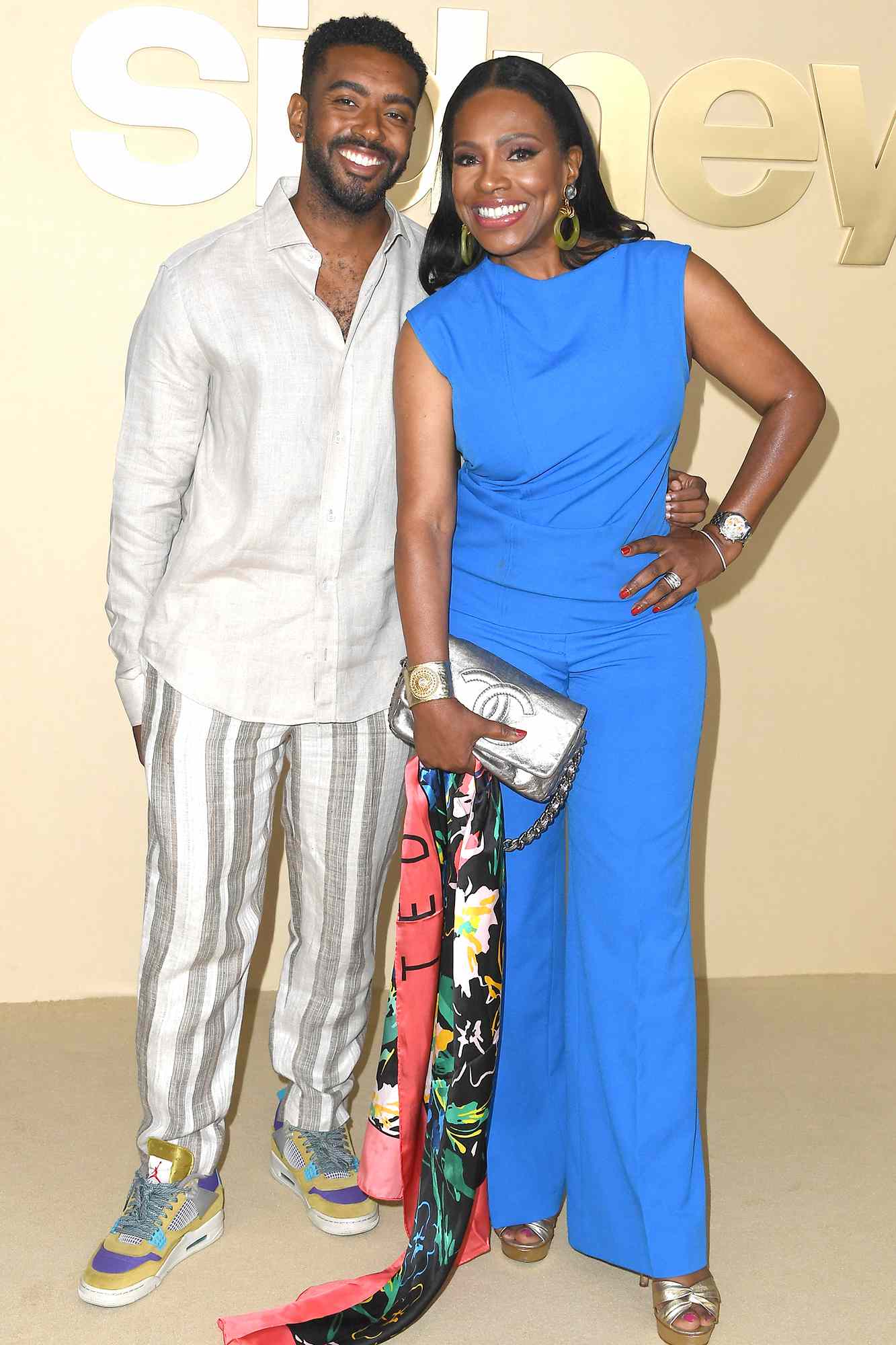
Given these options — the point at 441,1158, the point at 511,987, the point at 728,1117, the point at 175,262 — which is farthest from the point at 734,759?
the point at 175,262

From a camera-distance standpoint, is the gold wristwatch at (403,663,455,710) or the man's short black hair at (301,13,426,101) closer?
the gold wristwatch at (403,663,455,710)

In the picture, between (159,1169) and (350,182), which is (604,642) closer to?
(350,182)

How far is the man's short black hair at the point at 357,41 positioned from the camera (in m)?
2.09

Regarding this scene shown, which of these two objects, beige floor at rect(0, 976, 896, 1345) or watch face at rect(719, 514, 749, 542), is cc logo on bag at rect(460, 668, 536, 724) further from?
beige floor at rect(0, 976, 896, 1345)

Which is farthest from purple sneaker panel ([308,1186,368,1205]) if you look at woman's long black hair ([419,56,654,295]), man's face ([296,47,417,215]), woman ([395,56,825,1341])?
man's face ([296,47,417,215])

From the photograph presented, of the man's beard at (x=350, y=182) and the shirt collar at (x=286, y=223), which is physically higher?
the man's beard at (x=350, y=182)

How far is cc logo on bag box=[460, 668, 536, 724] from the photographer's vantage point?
1.97 metres

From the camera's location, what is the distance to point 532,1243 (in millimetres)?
2236

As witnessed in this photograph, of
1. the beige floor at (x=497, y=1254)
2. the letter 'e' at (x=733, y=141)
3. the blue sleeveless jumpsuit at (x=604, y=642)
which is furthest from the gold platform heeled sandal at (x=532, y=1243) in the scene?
the letter 'e' at (x=733, y=141)

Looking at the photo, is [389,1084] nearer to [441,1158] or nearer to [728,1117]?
[441,1158]

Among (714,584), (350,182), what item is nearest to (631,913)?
(350,182)

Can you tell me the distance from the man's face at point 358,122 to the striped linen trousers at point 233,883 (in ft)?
2.69

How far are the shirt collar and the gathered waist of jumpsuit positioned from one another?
47cm

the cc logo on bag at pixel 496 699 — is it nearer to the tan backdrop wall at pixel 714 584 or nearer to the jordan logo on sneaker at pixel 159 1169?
the jordan logo on sneaker at pixel 159 1169
